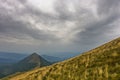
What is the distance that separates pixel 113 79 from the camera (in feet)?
139

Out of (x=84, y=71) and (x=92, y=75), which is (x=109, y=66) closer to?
(x=92, y=75)

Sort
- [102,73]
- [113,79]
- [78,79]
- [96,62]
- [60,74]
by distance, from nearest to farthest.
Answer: [113,79] < [102,73] < [78,79] < [96,62] < [60,74]

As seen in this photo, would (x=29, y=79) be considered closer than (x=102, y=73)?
No

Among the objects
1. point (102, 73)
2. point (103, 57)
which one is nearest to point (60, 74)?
point (103, 57)

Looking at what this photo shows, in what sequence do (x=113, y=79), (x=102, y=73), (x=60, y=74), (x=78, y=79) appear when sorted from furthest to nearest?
(x=60, y=74) → (x=78, y=79) → (x=102, y=73) → (x=113, y=79)

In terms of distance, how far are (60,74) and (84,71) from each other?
37.8 feet

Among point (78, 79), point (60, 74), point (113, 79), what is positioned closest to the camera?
point (113, 79)

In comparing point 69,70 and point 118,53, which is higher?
point 118,53

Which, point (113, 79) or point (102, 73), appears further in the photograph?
point (102, 73)

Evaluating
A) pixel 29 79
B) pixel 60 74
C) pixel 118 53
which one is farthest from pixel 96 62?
pixel 29 79

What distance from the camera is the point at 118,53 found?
56438 millimetres

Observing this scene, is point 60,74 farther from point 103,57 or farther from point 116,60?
point 116,60

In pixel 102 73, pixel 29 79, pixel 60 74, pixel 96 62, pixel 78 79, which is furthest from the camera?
pixel 29 79

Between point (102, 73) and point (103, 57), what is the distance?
11.5m
